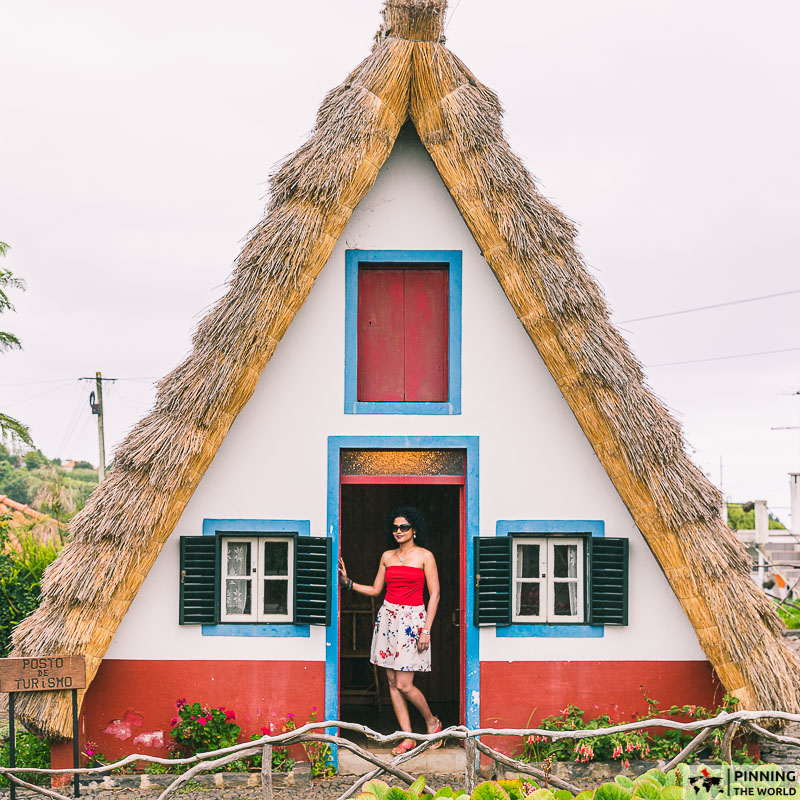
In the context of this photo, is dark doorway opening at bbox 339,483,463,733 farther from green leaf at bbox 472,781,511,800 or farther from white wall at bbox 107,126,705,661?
green leaf at bbox 472,781,511,800

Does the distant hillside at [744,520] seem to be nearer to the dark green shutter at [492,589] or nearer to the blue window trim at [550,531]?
the blue window trim at [550,531]

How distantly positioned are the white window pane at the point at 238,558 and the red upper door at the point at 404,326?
1.76 metres

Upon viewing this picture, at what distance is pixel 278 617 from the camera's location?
780cm

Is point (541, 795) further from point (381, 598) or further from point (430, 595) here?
point (381, 598)

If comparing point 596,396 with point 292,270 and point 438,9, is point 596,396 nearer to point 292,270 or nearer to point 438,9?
point 292,270

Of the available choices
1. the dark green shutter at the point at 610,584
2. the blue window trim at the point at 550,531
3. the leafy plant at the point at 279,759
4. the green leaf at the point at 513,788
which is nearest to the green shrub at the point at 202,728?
the leafy plant at the point at 279,759

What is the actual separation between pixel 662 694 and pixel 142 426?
489cm

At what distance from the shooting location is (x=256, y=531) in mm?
7785

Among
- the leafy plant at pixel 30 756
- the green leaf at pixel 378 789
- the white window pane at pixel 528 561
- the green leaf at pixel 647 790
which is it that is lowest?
the leafy plant at pixel 30 756

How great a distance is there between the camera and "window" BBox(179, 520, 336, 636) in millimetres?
7711

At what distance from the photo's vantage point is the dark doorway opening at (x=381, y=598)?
34.0 ft

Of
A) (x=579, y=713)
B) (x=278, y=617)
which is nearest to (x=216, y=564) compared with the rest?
(x=278, y=617)

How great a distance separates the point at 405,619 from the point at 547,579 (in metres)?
1.26

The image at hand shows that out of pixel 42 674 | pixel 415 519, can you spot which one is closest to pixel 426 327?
pixel 415 519
